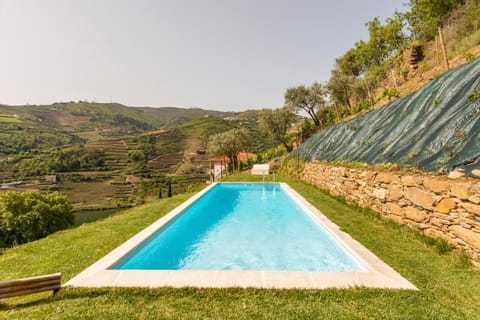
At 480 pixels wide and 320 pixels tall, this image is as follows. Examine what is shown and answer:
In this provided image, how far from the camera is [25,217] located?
16.7 meters

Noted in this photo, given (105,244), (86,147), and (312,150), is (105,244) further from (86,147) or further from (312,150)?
(86,147)

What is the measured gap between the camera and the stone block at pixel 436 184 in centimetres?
342

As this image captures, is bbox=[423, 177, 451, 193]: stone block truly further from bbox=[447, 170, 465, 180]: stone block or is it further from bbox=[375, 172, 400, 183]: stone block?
bbox=[375, 172, 400, 183]: stone block

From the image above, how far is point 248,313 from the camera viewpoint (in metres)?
2.19

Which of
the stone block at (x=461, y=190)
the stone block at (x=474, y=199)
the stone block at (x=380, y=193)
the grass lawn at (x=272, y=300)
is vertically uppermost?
the stone block at (x=461, y=190)

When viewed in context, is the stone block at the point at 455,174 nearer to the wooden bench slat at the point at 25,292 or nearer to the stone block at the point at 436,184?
the stone block at the point at 436,184

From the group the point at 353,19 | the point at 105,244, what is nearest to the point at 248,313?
the point at 105,244

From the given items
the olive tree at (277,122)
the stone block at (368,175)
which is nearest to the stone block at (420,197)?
the stone block at (368,175)

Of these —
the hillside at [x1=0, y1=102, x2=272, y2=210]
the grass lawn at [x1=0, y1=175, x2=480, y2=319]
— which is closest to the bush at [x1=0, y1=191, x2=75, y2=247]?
the hillside at [x1=0, y1=102, x2=272, y2=210]

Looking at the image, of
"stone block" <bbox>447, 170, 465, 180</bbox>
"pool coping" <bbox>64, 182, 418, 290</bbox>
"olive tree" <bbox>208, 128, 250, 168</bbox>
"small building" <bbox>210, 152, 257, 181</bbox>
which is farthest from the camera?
"small building" <bbox>210, 152, 257, 181</bbox>

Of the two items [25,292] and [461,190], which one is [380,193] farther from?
[25,292]

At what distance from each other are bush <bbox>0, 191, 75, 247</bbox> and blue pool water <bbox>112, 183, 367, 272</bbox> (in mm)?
17808

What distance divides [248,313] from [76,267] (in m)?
2.73

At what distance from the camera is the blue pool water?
3.99 meters
